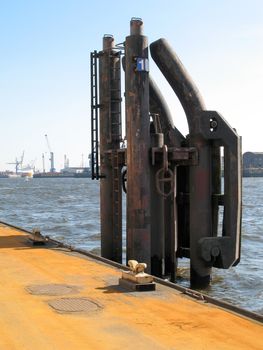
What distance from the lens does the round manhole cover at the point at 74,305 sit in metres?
8.14

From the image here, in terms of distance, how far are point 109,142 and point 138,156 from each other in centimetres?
258

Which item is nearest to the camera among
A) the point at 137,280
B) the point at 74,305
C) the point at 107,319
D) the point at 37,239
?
the point at 107,319

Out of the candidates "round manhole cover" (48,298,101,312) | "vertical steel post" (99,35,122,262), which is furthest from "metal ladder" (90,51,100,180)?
"round manhole cover" (48,298,101,312)

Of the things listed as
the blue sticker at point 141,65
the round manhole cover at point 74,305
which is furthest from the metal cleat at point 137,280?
the blue sticker at point 141,65

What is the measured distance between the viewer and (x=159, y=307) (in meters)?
8.31

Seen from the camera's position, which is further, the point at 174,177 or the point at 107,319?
the point at 174,177

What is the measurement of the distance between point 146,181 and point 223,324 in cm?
718

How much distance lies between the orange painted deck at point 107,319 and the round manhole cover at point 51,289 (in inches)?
0.6

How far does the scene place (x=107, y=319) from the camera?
764 centimetres

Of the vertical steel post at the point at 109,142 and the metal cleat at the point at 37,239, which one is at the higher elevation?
the vertical steel post at the point at 109,142

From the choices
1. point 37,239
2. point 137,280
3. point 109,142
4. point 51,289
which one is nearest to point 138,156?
point 109,142

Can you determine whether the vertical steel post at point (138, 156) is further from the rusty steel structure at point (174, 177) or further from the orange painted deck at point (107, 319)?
the orange painted deck at point (107, 319)

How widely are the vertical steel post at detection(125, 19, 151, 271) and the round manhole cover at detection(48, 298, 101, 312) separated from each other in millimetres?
5562

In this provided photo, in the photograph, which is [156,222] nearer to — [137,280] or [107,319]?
[137,280]
